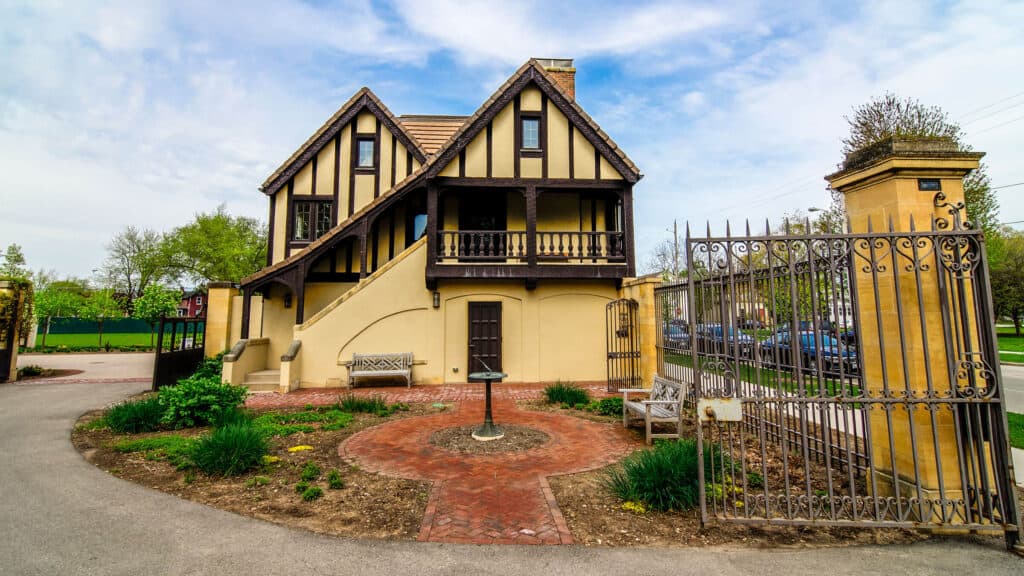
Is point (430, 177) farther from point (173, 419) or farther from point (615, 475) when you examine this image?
point (615, 475)

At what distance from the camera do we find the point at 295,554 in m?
3.40

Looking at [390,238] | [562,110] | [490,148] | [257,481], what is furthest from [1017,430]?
[390,238]

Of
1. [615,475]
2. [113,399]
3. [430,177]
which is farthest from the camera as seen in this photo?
[430,177]

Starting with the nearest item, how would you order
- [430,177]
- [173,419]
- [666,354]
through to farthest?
[173,419], [666,354], [430,177]

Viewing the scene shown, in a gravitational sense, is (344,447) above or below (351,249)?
below

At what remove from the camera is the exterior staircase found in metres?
11.6

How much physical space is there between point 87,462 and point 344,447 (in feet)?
10.6

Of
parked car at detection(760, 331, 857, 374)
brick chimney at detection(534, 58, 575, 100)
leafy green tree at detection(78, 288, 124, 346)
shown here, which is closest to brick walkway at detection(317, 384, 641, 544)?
parked car at detection(760, 331, 857, 374)

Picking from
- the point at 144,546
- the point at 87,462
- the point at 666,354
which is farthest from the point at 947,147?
the point at 87,462

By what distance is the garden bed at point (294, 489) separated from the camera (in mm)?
3990

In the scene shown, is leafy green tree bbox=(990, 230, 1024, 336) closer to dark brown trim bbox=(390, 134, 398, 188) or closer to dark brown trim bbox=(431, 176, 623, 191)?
dark brown trim bbox=(431, 176, 623, 191)

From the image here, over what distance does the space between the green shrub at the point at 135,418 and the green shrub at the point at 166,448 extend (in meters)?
0.68

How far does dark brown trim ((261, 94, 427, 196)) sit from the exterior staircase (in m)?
6.55

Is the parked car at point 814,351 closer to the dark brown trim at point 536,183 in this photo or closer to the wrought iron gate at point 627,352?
the wrought iron gate at point 627,352
